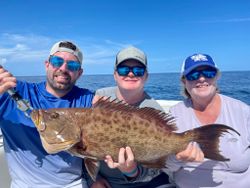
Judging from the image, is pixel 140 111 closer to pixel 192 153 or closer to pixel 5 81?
pixel 192 153

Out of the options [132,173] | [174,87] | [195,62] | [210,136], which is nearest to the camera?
[210,136]

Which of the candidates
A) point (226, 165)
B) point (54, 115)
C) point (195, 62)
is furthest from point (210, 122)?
point (54, 115)

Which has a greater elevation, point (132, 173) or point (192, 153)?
point (192, 153)

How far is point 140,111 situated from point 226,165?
4.07ft

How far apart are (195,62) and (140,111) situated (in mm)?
1045

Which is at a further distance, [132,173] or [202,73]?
[202,73]

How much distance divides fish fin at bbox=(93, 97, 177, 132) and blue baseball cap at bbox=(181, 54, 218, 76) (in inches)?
32.4

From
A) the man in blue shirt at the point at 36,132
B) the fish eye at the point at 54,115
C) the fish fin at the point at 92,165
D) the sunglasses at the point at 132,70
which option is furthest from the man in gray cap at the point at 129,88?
the fish eye at the point at 54,115

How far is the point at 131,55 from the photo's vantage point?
10.9ft

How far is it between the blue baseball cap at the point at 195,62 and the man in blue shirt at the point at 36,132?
46.0 inches

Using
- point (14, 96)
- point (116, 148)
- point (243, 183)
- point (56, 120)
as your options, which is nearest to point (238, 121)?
point (243, 183)

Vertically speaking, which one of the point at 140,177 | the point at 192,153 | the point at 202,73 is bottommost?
the point at 140,177

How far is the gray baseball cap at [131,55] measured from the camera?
3314mm

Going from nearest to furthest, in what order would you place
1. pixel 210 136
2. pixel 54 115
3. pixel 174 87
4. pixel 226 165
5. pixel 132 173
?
pixel 54 115, pixel 210 136, pixel 132 173, pixel 226 165, pixel 174 87
